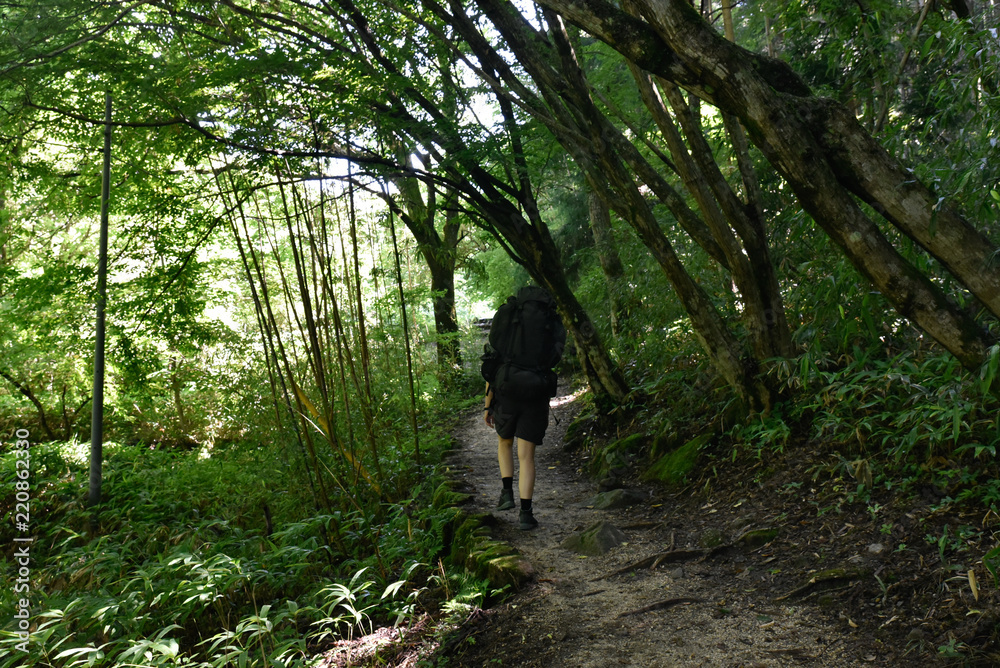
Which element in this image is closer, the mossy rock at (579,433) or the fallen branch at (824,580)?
the fallen branch at (824,580)

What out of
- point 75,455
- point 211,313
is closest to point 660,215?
point 75,455

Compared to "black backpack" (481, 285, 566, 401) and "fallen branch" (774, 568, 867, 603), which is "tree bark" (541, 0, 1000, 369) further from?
"black backpack" (481, 285, 566, 401)

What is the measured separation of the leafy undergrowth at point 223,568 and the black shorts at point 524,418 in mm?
692

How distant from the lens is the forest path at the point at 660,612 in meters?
2.32

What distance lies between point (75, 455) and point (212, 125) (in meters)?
5.00

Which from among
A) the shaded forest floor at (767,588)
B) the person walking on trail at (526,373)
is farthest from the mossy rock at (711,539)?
the person walking on trail at (526,373)

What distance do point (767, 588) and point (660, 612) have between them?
1.71 ft

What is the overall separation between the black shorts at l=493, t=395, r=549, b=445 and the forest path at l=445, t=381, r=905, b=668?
0.57 metres

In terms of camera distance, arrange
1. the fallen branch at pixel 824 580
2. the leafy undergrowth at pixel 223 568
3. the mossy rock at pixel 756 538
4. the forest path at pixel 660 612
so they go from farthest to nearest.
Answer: the mossy rock at pixel 756 538 < the leafy undergrowth at pixel 223 568 < the fallen branch at pixel 824 580 < the forest path at pixel 660 612

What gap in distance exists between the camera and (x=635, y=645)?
7.97 ft

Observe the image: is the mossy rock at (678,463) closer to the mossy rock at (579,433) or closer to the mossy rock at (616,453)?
the mossy rock at (616,453)

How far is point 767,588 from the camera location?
2.79 metres

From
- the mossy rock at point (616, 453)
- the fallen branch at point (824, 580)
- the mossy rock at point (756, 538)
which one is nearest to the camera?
the fallen branch at point (824, 580)

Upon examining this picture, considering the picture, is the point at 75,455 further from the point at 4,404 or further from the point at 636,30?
the point at 636,30
